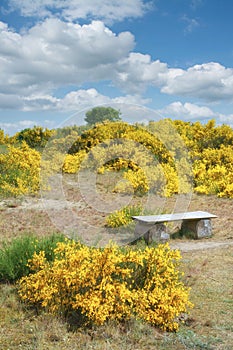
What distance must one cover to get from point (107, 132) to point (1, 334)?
10.1 m

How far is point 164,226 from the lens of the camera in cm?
708

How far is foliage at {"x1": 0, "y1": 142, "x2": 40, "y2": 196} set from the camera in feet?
35.1

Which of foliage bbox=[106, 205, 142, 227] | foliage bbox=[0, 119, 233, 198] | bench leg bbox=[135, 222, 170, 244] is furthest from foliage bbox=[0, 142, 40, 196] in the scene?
bench leg bbox=[135, 222, 170, 244]

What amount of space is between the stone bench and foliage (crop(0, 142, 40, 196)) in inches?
174

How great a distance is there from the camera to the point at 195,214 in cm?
790

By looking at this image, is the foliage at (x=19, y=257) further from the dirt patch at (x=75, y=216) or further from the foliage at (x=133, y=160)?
the foliage at (x=133, y=160)

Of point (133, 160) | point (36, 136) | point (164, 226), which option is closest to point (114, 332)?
point (164, 226)

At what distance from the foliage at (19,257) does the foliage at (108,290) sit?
573mm

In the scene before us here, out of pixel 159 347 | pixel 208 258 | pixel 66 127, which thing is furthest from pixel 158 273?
pixel 66 127

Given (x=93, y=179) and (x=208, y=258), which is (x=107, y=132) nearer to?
(x=93, y=179)

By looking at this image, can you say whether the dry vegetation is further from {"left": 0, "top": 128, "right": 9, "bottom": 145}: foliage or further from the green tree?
{"left": 0, "top": 128, "right": 9, "bottom": 145}: foliage

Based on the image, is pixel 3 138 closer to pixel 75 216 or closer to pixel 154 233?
pixel 75 216

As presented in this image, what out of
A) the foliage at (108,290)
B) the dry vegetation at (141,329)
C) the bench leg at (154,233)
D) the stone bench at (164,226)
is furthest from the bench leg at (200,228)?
the foliage at (108,290)

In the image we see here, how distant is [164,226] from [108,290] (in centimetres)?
356
